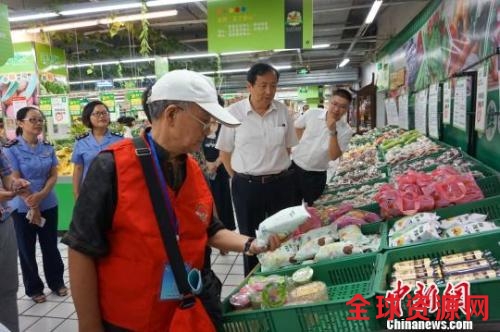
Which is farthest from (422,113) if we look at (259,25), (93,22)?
(93,22)

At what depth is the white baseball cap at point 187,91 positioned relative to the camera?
126 cm

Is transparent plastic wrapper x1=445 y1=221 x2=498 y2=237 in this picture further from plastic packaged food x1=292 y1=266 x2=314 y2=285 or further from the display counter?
the display counter

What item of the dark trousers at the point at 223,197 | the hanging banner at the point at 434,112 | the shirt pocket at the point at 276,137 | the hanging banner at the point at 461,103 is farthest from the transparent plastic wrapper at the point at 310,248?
the dark trousers at the point at 223,197

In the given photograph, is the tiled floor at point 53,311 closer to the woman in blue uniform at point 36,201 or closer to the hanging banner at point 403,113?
the woman in blue uniform at point 36,201

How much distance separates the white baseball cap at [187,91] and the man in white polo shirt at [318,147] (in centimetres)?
268

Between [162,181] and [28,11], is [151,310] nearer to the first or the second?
[162,181]

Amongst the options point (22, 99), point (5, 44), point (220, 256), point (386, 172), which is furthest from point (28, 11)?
point (386, 172)

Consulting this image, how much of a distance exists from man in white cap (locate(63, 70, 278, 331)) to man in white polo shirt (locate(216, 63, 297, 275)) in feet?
6.05

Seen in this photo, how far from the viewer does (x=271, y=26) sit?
5867mm

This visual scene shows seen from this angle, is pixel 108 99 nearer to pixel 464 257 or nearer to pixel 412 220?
pixel 412 220

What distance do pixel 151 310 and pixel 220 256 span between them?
3716 mm

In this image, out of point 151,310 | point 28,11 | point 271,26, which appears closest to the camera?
point 151,310

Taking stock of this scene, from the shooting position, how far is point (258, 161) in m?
3.21

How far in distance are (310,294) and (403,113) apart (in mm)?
6915
